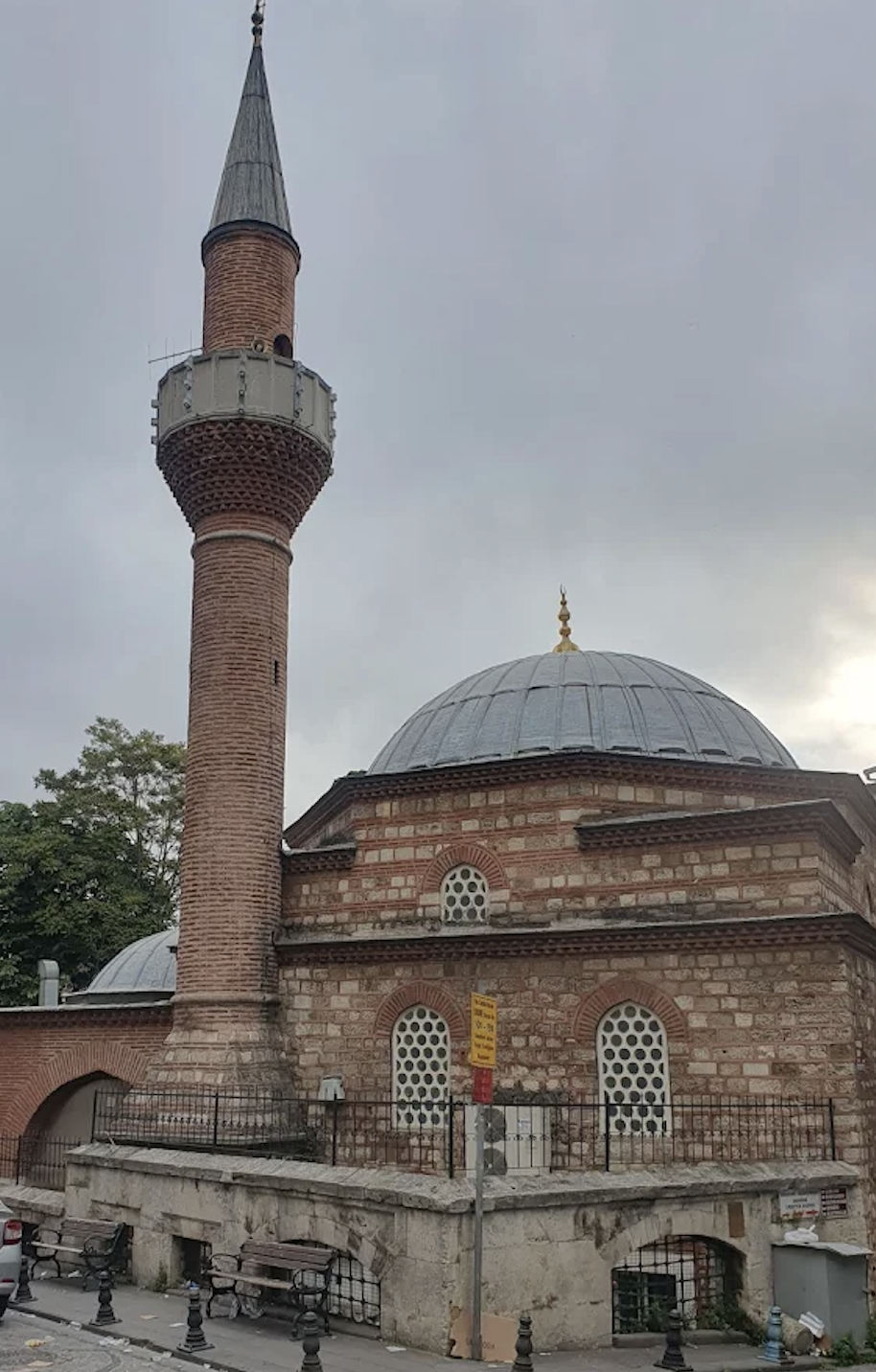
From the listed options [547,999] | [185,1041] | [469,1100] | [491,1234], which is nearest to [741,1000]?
[547,999]

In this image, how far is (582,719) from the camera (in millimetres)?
14766

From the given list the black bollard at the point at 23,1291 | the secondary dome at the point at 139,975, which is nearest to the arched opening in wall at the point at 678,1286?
the black bollard at the point at 23,1291

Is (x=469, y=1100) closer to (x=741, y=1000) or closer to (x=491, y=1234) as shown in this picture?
(x=741, y=1000)

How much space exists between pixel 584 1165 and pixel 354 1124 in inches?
102

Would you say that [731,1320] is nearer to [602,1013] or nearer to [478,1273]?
[478,1273]

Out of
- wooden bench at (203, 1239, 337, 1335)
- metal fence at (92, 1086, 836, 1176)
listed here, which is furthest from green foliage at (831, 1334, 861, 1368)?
wooden bench at (203, 1239, 337, 1335)

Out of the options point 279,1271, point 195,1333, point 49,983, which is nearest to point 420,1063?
point 279,1271

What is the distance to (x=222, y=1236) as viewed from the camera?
378 inches

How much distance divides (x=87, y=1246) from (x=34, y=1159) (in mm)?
6339

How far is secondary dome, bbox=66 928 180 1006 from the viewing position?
59.7ft

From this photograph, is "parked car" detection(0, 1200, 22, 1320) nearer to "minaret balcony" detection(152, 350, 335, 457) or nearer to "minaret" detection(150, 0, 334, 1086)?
"minaret" detection(150, 0, 334, 1086)

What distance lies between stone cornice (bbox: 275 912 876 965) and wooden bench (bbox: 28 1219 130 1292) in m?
3.65

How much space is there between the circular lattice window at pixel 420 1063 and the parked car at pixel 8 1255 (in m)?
4.75

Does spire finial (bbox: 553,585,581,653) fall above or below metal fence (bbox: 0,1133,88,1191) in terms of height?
above
